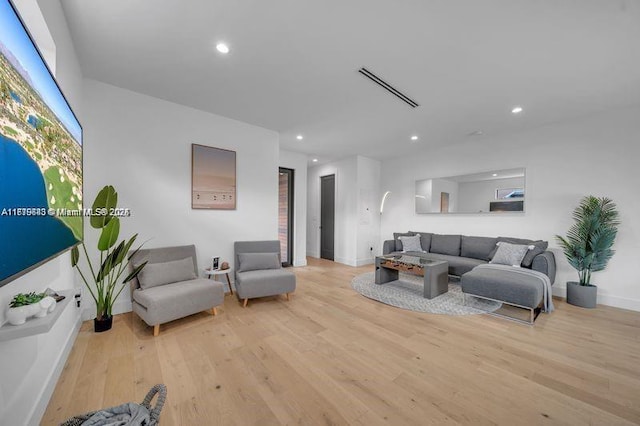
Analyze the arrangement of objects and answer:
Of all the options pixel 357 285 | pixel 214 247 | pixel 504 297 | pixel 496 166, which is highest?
pixel 496 166

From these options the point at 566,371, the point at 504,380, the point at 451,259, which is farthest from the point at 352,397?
the point at 451,259

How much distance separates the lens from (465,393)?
170 centimetres

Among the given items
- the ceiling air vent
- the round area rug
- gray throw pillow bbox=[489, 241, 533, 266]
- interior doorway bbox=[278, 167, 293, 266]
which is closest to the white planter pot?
the ceiling air vent

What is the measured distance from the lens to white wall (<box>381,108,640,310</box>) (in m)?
3.31

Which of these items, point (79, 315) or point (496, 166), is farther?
point (496, 166)

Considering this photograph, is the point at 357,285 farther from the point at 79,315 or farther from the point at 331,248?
the point at 79,315

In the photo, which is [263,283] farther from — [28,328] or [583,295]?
[583,295]

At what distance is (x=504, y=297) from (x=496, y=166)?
2715mm

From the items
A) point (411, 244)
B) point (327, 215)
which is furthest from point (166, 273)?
point (327, 215)

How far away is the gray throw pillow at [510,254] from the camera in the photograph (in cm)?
369

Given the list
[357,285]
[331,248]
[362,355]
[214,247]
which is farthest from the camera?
[331,248]

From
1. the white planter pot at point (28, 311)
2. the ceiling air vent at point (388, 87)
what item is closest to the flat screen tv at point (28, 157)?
the white planter pot at point (28, 311)

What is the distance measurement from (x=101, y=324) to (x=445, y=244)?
17.7 feet

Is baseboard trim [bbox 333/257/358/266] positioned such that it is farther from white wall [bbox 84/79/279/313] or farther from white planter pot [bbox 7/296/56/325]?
white planter pot [bbox 7/296/56/325]
